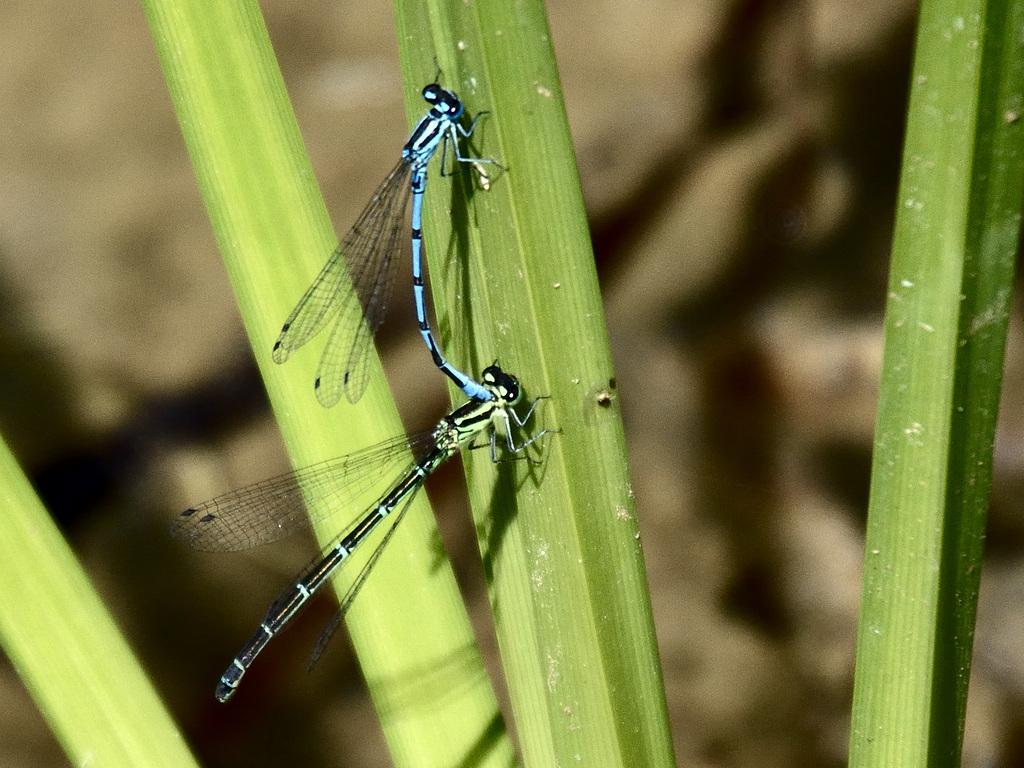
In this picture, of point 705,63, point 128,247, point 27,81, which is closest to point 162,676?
point 128,247

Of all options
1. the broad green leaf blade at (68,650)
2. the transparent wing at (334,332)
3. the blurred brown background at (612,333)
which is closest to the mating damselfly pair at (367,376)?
the transparent wing at (334,332)

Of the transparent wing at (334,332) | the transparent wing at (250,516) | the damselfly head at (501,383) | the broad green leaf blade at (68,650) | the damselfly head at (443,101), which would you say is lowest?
the transparent wing at (250,516)

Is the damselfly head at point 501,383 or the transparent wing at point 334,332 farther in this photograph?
the transparent wing at point 334,332

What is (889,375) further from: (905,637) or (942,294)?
(905,637)

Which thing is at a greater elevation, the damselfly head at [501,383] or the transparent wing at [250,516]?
the damselfly head at [501,383]

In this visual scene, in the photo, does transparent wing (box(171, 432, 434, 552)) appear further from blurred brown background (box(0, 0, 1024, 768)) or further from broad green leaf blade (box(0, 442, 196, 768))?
blurred brown background (box(0, 0, 1024, 768))

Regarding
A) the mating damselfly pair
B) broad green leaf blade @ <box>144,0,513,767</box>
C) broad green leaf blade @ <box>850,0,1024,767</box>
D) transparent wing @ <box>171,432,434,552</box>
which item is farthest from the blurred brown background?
broad green leaf blade @ <box>850,0,1024,767</box>

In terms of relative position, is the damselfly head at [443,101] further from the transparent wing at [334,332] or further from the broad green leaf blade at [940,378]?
the broad green leaf blade at [940,378]
